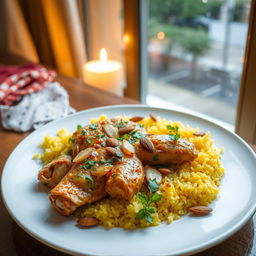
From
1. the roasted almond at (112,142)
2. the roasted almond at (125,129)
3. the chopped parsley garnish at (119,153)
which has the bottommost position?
the roasted almond at (125,129)

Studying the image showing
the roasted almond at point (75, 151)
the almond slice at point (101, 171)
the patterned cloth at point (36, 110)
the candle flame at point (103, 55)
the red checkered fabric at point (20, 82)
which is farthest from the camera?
the candle flame at point (103, 55)

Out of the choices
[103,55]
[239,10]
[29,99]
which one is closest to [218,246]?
[29,99]

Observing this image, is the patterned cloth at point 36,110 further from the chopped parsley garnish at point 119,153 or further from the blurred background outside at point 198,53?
the blurred background outside at point 198,53

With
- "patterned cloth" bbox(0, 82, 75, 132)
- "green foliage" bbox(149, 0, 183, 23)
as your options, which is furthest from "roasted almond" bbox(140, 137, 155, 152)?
"green foliage" bbox(149, 0, 183, 23)

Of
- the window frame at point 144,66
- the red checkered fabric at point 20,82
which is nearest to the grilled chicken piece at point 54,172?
the red checkered fabric at point 20,82

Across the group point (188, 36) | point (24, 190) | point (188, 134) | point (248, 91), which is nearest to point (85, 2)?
point (188, 36)

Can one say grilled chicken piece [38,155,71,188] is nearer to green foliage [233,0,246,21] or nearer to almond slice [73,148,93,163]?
almond slice [73,148,93,163]
